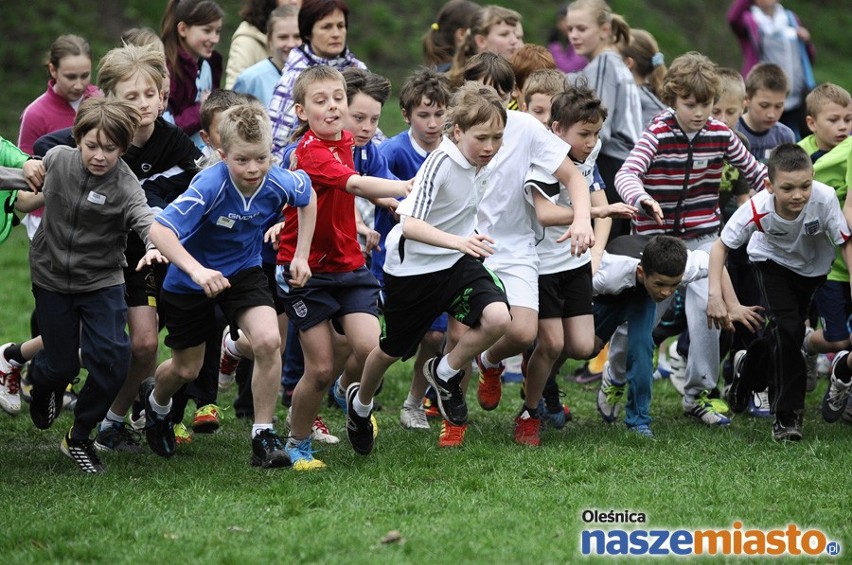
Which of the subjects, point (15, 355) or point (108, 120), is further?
point (15, 355)

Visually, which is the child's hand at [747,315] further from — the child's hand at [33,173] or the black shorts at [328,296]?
the child's hand at [33,173]

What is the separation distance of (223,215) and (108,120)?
0.72 meters

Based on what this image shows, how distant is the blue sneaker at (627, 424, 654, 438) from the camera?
7.29m

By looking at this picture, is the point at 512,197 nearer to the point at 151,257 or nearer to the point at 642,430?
the point at 642,430

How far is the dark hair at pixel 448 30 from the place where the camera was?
988 centimetres

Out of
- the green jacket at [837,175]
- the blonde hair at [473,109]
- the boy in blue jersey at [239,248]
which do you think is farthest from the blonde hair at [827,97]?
the boy in blue jersey at [239,248]

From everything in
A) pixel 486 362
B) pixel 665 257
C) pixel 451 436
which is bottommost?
pixel 451 436

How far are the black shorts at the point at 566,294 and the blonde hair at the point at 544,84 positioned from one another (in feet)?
3.66

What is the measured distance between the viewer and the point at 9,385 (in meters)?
7.83

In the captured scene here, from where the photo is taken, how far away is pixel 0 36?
17.1 m

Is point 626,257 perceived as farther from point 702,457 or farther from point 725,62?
point 725,62

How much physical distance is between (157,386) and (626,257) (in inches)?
110

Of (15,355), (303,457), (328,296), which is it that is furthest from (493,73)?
(15,355)

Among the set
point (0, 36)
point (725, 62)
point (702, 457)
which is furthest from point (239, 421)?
point (725, 62)
